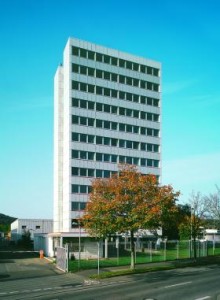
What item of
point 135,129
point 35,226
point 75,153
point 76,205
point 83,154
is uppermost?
point 135,129

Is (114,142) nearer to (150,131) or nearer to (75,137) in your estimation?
(75,137)

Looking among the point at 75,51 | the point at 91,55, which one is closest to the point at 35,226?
the point at 91,55

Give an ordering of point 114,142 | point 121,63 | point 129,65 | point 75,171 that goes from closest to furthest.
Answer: point 75,171, point 114,142, point 121,63, point 129,65

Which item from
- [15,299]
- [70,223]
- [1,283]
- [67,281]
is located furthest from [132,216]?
[70,223]

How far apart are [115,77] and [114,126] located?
9.03m

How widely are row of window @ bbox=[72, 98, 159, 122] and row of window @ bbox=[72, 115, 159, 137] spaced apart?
1933 millimetres

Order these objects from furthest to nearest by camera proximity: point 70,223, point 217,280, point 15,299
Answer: point 70,223
point 217,280
point 15,299

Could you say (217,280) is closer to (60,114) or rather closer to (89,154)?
(89,154)

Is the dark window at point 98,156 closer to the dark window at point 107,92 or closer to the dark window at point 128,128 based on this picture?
the dark window at point 128,128

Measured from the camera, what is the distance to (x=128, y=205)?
36688 millimetres

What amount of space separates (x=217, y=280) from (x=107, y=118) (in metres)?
48.5

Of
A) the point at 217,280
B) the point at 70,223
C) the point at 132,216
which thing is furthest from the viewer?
the point at 70,223

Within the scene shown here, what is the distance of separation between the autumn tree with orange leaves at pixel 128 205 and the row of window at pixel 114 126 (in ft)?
115

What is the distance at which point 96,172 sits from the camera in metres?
73.1
